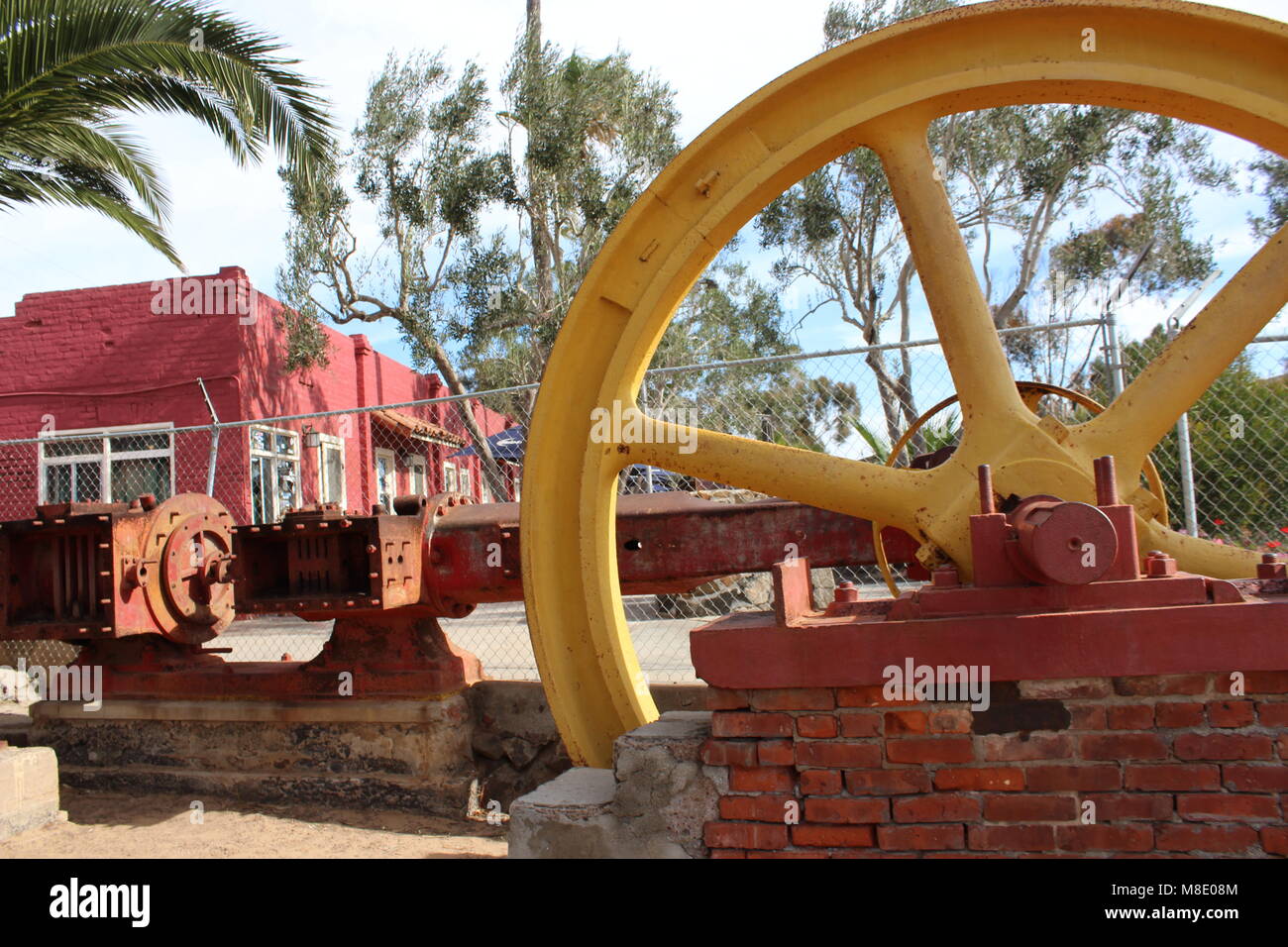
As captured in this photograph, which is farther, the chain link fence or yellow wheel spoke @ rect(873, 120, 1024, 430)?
the chain link fence

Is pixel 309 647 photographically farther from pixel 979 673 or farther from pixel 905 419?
pixel 979 673

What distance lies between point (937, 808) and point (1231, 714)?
643 mm

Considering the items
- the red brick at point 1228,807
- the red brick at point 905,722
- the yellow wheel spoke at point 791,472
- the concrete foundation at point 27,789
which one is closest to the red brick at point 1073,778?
the red brick at point 1228,807

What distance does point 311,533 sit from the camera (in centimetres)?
398

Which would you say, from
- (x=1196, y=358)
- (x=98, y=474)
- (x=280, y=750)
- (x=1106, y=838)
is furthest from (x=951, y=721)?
(x=98, y=474)

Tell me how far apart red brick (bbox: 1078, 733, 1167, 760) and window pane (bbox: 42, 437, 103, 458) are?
11.8 meters

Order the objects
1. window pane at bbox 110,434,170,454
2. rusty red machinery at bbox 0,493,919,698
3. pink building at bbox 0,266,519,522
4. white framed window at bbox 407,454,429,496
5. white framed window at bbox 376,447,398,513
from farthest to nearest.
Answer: white framed window at bbox 407,454,429,496 < white framed window at bbox 376,447,398,513 < pink building at bbox 0,266,519,522 < window pane at bbox 110,434,170,454 < rusty red machinery at bbox 0,493,919,698

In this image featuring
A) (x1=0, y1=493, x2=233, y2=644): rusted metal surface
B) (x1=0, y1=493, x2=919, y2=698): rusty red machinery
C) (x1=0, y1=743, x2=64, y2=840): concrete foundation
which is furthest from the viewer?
(x1=0, y1=493, x2=233, y2=644): rusted metal surface

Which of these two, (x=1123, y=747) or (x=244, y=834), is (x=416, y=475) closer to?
(x=244, y=834)

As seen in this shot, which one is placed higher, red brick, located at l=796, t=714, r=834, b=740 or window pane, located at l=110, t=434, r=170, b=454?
window pane, located at l=110, t=434, r=170, b=454

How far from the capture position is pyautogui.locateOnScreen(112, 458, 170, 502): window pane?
10.8 metres

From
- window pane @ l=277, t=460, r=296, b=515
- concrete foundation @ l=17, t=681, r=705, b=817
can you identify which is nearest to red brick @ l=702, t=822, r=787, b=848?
concrete foundation @ l=17, t=681, r=705, b=817

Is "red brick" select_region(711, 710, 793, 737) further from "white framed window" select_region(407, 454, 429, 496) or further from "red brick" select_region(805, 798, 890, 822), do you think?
"white framed window" select_region(407, 454, 429, 496)

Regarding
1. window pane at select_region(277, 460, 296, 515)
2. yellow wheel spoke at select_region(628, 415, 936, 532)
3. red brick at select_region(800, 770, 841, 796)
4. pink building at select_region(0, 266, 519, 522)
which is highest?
pink building at select_region(0, 266, 519, 522)
